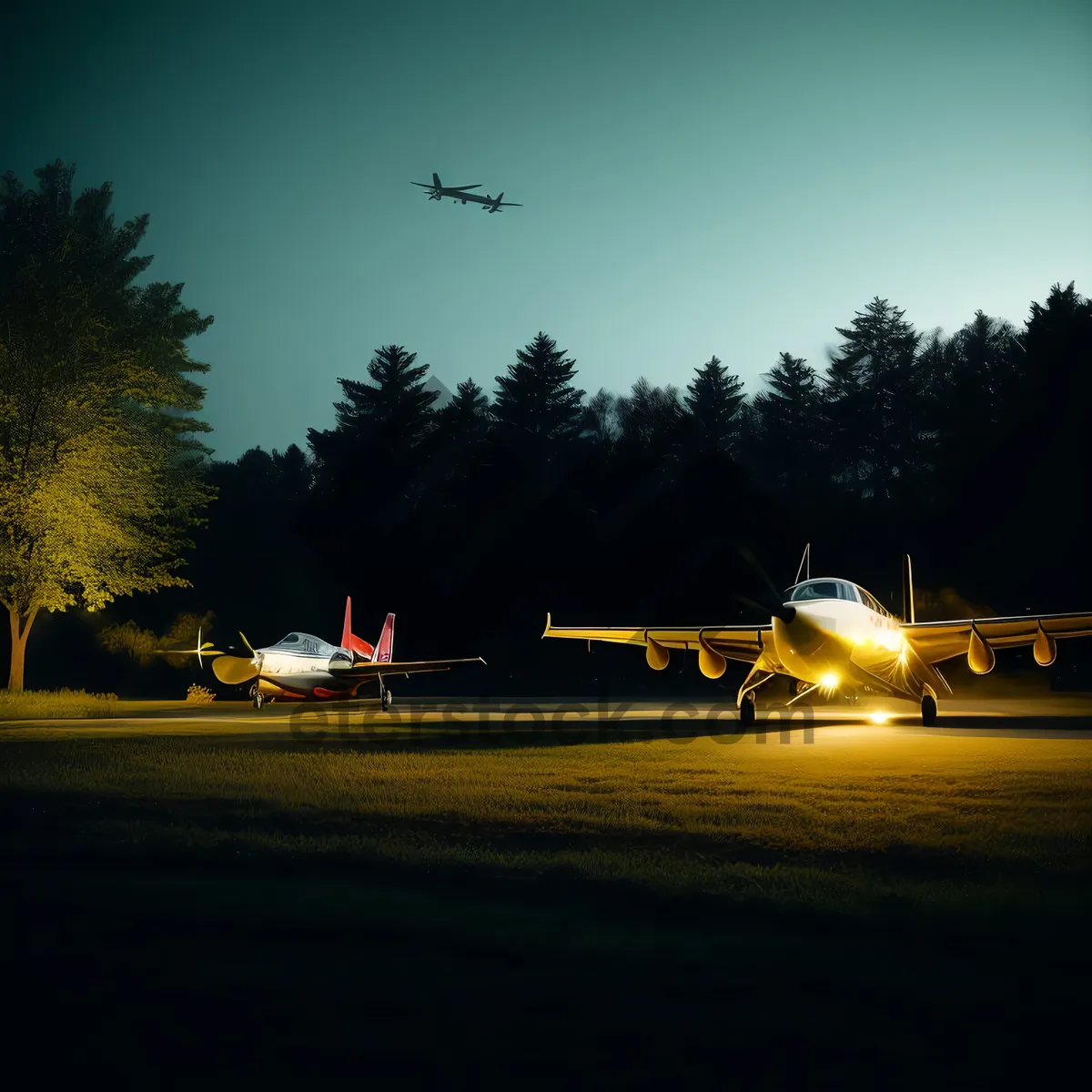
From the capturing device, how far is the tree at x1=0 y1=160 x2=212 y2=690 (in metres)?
31.7

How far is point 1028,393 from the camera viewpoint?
48.7m

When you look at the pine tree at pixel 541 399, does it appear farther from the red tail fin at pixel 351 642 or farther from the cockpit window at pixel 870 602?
the cockpit window at pixel 870 602

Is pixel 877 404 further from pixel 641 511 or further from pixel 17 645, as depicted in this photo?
pixel 17 645

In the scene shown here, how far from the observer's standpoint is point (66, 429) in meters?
32.2

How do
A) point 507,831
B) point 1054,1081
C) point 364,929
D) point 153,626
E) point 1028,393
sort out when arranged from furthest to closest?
point 153,626 → point 1028,393 → point 507,831 → point 364,929 → point 1054,1081

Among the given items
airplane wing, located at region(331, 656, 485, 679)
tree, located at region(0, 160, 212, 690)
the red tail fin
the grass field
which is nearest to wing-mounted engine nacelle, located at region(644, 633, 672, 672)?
airplane wing, located at region(331, 656, 485, 679)

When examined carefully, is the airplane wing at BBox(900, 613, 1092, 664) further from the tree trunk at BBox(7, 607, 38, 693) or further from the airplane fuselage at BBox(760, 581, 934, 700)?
the tree trunk at BBox(7, 607, 38, 693)

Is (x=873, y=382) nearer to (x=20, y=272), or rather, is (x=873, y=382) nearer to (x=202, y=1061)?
(x=20, y=272)

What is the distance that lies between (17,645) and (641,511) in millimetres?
33498

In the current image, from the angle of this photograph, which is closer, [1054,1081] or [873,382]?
[1054,1081]

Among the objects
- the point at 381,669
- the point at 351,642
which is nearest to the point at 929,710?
the point at 381,669

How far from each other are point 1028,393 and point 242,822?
47000 millimetres

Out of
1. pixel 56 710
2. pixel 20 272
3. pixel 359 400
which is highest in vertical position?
pixel 359 400

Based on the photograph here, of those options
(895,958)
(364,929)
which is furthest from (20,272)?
(895,958)
